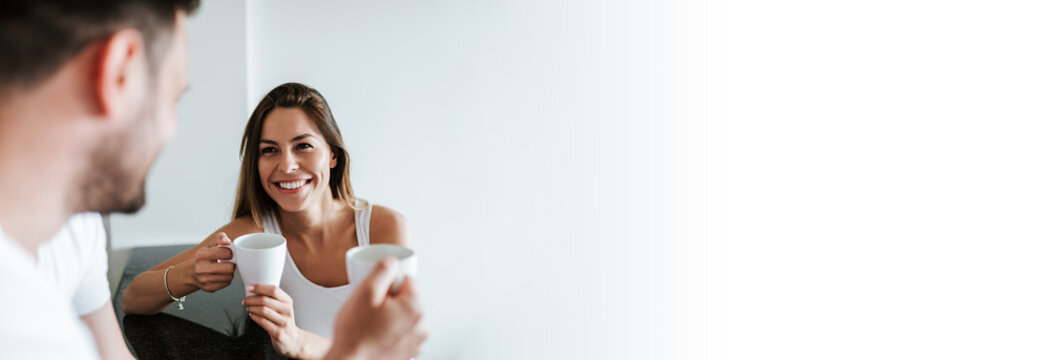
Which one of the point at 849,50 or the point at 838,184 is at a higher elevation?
the point at 849,50

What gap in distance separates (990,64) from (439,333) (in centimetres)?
272

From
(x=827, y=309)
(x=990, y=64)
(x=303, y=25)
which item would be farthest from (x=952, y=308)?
(x=303, y=25)

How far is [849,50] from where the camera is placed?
2.87 metres

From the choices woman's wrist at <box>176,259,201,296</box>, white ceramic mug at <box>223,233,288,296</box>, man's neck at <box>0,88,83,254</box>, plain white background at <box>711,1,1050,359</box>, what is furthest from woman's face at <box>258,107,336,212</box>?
plain white background at <box>711,1,1050,359</box>

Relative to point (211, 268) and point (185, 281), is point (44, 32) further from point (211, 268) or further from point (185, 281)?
point (185, 281)

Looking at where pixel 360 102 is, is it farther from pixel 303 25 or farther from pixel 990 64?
pixel 990 64

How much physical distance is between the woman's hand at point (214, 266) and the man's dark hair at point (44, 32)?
0.49 meters

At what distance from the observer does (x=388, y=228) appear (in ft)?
4.51

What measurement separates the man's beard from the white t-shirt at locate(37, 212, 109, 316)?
0.74 feet

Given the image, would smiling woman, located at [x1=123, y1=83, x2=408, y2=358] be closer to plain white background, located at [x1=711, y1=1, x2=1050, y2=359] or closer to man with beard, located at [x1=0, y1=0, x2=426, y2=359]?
man with beard, located at [x1=0, y1=0, x2=426, y2=359]

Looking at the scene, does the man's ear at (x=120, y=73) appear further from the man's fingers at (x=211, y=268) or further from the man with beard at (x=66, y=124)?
→ the man's fingers at (x=211, y=268)

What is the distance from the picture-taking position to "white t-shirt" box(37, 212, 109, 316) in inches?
29.1

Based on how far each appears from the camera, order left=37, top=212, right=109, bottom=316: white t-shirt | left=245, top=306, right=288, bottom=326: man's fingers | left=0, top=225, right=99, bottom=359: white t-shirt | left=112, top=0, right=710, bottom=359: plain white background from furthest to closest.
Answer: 1. left=112, top=0, right=710, bottom=359: plain white background
2. left=245, top=306, right=288, bottom=326: man's fingers
3. left=37, top=212, right=109, bottom=316: white t-shirt
4. left=0, top=225, right=99, bottom=359: white t-shirt

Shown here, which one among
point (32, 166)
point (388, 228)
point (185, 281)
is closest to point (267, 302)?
point (185, 281)
